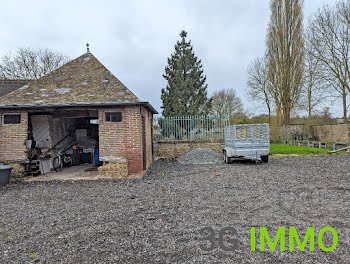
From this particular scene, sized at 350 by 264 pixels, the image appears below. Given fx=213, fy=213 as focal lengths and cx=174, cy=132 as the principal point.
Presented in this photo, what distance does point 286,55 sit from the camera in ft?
75.7

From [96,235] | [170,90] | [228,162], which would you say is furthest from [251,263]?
[170,90]

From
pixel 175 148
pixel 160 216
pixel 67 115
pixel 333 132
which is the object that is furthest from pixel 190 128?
→ pixel 333 132

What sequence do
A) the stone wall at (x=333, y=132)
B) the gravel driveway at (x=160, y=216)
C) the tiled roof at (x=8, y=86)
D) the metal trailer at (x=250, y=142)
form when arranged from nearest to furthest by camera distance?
the gravel driveway at (x=160, y=216) < the metal trailer at (x=250, y=142) < the tiled roof at (x=8, y=86) < the stone wall at (x=333, y=132)

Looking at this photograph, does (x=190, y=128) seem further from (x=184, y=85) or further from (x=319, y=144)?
(x=319, y=144)

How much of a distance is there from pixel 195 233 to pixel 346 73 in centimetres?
1995

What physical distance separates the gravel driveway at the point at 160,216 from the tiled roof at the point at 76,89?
9.73 ft

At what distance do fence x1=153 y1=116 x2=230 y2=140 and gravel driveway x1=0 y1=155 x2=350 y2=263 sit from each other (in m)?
6.34

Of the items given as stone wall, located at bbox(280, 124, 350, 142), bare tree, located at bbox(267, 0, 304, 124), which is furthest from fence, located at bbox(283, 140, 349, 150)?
bare tree, located at bbox(267, 0, 304, 124)

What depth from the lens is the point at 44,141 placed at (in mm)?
8984

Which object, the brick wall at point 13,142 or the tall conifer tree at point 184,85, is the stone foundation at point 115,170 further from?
the tall conifer tree at point 184,85

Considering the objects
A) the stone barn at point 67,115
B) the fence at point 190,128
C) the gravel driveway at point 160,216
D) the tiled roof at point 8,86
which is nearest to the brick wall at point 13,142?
the stone barn at point 67,115

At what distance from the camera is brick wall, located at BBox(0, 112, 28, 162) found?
7996 mm

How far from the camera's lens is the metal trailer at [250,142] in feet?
32.6

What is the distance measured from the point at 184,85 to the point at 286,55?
1204cm
